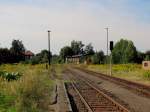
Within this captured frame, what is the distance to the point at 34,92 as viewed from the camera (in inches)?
710

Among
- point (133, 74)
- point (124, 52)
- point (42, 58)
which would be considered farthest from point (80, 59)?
point (133, 74)

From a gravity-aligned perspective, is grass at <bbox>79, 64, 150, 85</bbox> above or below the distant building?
below

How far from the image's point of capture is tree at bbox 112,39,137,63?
434 ft

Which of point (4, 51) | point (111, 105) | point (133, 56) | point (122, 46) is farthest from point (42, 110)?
point (122, 46)

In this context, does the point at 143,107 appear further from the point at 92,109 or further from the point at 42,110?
the point at 42,110

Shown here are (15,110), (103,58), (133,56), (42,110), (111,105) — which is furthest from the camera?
(103,58)

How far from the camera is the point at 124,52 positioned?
13888 centimetres

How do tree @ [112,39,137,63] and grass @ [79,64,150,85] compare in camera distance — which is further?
tree @ [112,39,137,63]

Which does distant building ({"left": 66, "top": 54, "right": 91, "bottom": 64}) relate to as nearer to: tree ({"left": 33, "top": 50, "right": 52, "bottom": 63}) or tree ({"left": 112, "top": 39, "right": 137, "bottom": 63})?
tree ({"left": 112, "top": 39, "right": 137, "bottom": 63})

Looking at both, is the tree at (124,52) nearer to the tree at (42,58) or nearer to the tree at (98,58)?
the tree at (98,58)

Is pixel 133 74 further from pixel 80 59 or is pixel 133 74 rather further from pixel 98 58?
pixel 80 59

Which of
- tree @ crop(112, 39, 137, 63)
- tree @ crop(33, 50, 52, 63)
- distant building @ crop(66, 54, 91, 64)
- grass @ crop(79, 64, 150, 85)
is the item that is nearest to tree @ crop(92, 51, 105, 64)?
distant building @ crop(66, 54, 91, 64)

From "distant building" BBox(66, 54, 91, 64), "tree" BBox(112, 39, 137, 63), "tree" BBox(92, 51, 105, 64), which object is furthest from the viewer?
"distant building" BBox(66, 54, 91, 64)

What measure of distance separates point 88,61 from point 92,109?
401ft
